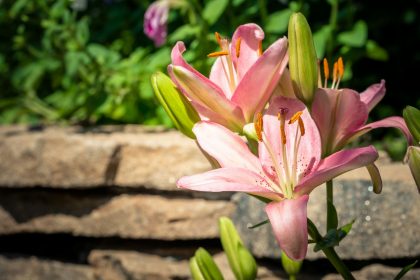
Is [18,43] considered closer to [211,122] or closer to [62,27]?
[62,27]

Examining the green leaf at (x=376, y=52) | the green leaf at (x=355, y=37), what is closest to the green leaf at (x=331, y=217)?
the green leaf at (x=355, y=37)

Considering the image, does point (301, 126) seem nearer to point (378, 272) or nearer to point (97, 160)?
point (378, 272)

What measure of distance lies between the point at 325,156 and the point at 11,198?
1.48 meters

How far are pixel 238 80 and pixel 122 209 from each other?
1.19 meters

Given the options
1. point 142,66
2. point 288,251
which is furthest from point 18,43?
point 288,251

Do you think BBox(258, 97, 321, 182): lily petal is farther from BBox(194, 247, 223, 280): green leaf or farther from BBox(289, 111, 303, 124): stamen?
BBox(194, 247, 223, 280): green leaf

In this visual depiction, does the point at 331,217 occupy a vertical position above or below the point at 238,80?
below

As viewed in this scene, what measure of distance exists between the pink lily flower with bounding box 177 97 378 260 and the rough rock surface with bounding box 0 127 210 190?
3.36 feet

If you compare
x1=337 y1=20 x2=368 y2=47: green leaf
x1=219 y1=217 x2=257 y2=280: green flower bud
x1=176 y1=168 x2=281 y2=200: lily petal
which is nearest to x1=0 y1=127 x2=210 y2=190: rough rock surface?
x1=337 y1=20 x2=368 y2=47: green leaf

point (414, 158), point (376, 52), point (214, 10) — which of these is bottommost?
point (376, 52)

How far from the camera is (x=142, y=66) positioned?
222 cm

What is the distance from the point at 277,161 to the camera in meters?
0.71

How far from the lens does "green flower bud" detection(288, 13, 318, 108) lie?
71 cm

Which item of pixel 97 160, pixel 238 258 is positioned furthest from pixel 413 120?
pixel 97 160
